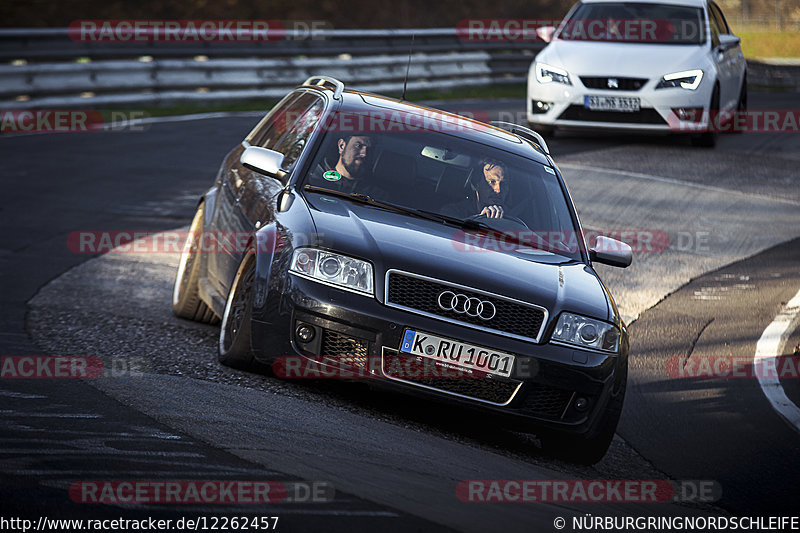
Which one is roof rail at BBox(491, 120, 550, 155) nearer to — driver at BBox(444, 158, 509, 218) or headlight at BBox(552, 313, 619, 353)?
driver at BBox(444, 158, 509, 218)

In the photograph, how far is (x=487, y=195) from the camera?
6.47 metres

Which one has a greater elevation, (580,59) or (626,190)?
(580,59)

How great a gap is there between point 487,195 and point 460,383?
149 cm

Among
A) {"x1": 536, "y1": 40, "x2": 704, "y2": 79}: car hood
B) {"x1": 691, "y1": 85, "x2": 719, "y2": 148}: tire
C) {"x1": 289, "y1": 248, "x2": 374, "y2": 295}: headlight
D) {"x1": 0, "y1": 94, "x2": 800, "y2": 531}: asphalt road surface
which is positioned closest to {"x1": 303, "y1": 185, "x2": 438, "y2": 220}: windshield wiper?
{"x1": 289, "y1": 248, "x2": 374, "y2": 295}: headlight

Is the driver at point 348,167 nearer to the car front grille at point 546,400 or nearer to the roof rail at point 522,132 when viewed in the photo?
the roof rail at point 522,132

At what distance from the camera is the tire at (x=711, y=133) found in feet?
50.4

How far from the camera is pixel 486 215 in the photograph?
6324 mm

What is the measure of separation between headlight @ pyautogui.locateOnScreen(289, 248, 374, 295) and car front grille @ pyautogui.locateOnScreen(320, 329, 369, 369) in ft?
0.77

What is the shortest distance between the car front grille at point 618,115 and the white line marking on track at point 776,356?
590cm

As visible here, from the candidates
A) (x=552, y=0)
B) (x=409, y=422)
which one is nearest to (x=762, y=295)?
(x=409, y=422)

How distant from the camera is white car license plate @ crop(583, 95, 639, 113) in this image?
14.9 meters

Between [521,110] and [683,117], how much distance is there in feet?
13.6

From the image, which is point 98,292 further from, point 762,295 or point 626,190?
point 626,190

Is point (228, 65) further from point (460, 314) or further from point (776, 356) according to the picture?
point (460, 314)
